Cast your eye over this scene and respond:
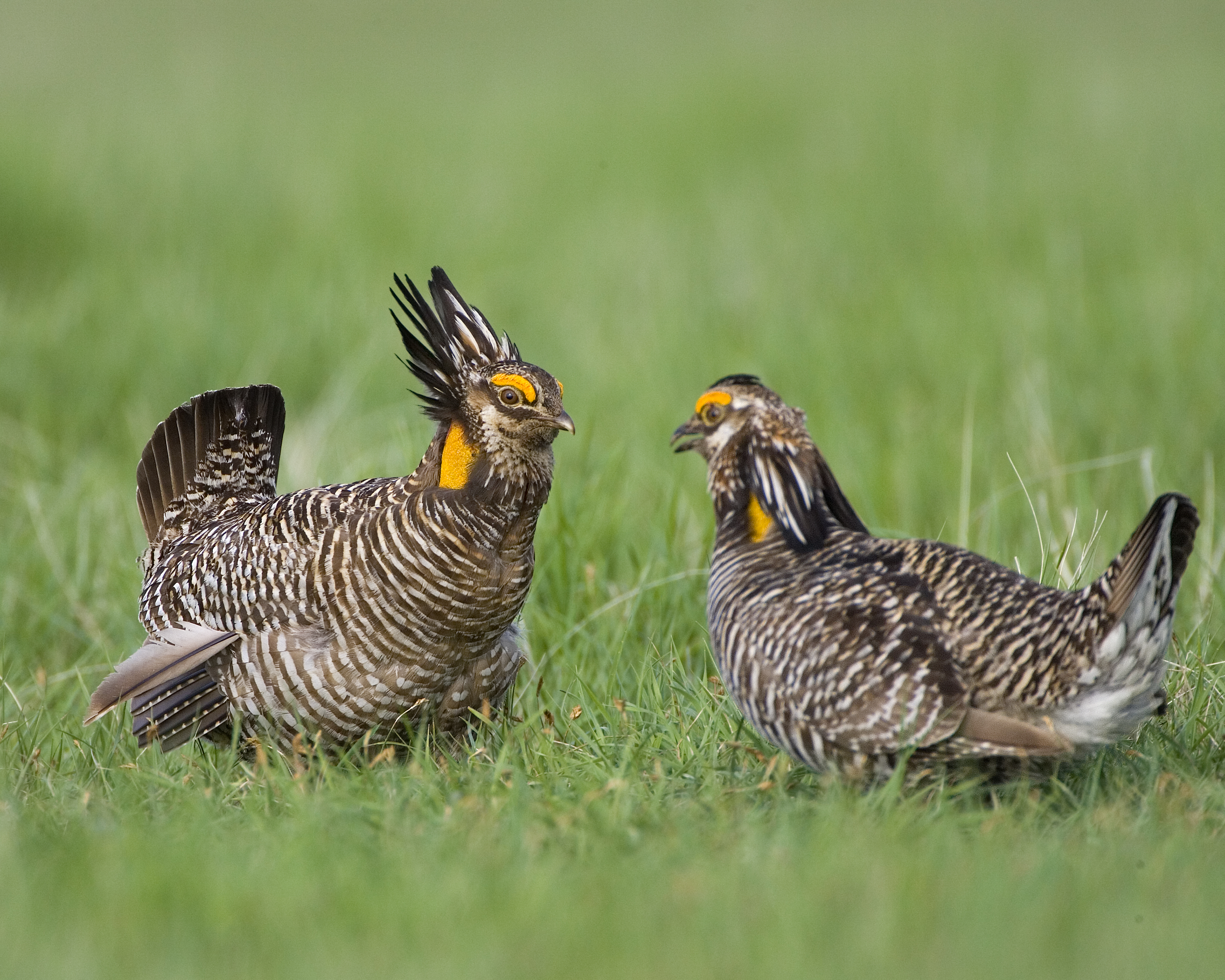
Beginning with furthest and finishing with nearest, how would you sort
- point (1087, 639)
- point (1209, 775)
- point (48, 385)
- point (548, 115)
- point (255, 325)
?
1. point (548, 115)
2. point (255, 325)
3. point (48, 385)
4. point (1209, 775)
5. point (1087, 639)

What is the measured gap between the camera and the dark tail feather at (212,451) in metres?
4.98

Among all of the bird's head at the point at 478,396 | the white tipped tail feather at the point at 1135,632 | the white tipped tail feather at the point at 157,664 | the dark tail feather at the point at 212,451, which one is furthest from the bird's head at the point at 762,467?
the dark tail feather at the point at 212,451

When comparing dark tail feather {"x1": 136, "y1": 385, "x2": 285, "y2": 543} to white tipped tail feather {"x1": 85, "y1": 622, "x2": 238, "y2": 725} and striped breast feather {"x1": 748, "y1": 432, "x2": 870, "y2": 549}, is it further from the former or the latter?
striped breast feather {"x1": 748, "y1": 432, "x2": 870, "y2": 549}

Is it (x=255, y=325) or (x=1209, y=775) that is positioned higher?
(x=255, y=325)

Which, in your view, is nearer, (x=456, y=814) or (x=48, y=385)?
(x=456, y=814)

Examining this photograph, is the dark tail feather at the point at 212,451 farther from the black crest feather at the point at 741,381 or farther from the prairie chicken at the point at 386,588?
the black crest feather at the point at 741,381

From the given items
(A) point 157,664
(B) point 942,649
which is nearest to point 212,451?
(A) point 157,664

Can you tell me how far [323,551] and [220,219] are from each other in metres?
8.08

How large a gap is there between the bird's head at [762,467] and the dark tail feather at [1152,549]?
31.6 inches

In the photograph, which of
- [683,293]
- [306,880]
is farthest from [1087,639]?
[683,293]

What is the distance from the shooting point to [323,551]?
4.13 m

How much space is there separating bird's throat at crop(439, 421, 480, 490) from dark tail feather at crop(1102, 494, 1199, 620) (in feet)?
5.84

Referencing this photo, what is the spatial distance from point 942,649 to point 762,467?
2.50 feet

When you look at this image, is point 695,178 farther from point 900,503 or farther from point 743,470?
point 743,470
